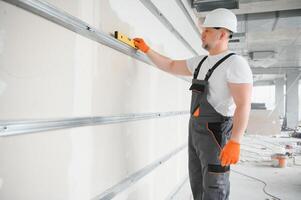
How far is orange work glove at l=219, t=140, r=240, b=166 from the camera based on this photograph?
1.92 metres

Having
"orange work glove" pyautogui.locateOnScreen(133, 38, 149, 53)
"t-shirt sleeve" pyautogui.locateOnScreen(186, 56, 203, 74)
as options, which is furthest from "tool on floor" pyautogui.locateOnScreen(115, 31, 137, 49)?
"t-shirt sleeve" pyautogui.locateOnScreen(186, 56, 203, 74)

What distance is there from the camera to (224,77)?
2.06 meters

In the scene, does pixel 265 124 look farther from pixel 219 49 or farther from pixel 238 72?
pixel 238 72

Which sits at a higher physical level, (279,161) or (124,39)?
(124,39)

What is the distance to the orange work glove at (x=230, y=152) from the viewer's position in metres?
1.92

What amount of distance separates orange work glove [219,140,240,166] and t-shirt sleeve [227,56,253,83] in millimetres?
432

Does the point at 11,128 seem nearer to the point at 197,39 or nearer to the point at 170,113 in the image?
the point at 170,113

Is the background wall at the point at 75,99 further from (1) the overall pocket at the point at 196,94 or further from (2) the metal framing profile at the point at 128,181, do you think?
(1) the overall pocket at the point at 196,94

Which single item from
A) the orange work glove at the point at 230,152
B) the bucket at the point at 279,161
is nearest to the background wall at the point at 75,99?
the orange work glove at the point at 230,152

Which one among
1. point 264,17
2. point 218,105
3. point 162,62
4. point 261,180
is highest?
point 264,17

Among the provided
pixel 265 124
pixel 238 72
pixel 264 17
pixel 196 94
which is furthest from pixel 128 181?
pixel 265 124

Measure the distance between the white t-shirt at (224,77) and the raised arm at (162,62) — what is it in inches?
11.9

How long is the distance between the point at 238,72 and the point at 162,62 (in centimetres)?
68

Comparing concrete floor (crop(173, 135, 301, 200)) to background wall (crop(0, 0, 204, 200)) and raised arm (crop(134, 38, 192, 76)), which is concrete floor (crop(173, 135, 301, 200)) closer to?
background wall (crop(0, 0, 204, 200))
